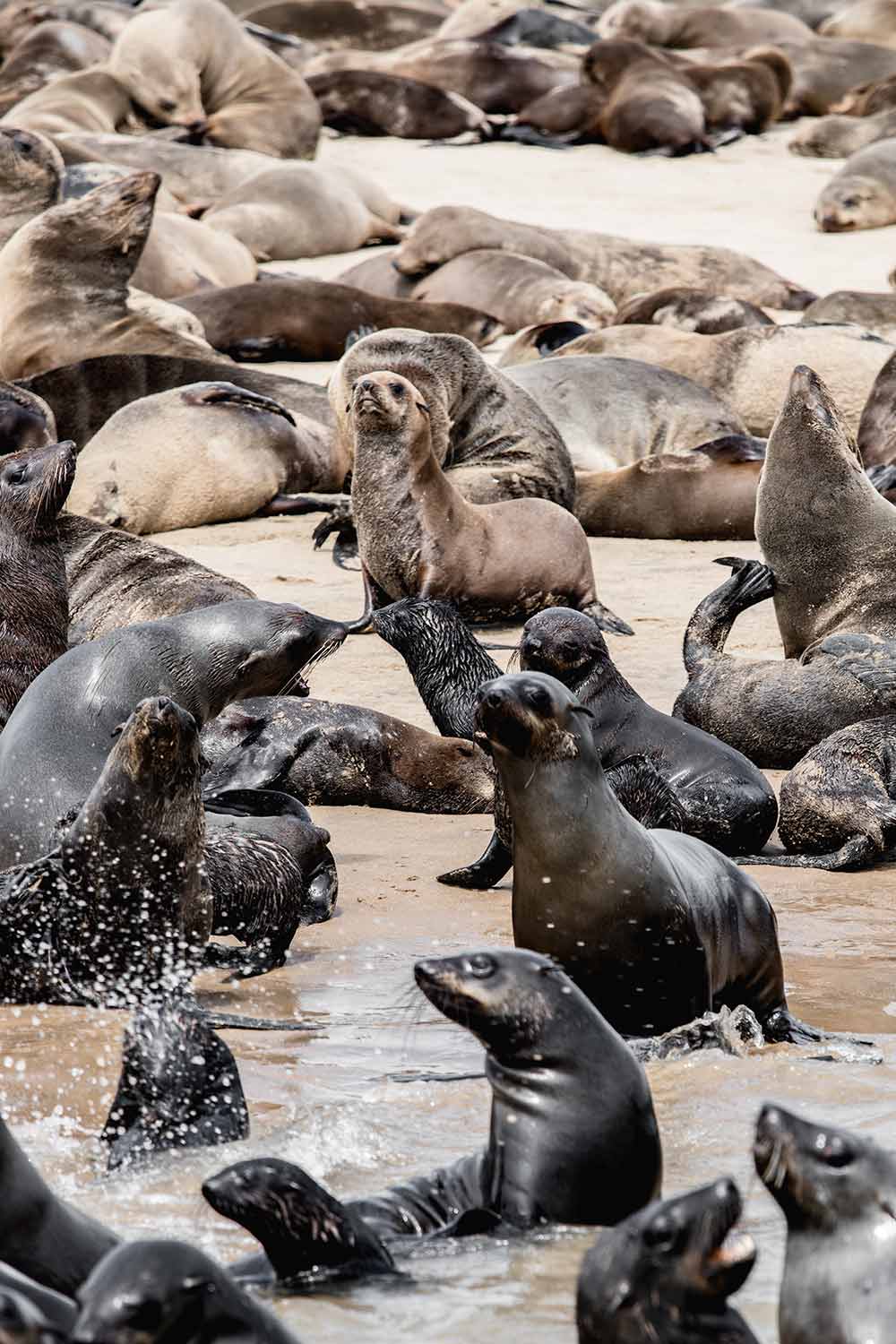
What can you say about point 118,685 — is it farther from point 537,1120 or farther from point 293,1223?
point 293,1223

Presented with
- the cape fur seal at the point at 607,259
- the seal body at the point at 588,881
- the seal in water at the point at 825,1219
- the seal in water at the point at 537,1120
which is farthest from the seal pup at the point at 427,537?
the cape fur seal at the point at 607,259

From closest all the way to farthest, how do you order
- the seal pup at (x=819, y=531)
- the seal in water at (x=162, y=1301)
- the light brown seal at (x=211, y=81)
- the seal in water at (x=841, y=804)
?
the seal in water at (x=162, y=1301)
the seal in water at (x=841, y=804)
the seal pup at (x=819, y=531)
the light brown seal at (x=211, y=81)

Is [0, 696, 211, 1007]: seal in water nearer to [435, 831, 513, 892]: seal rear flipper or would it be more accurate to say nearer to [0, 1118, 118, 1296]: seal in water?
[435, 831, 513, 892]: seal rear flipper

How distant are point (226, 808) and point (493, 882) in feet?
2.43

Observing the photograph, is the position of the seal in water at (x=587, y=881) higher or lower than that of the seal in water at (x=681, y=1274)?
lower

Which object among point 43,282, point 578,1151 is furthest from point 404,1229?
point 43,282

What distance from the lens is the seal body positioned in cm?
452

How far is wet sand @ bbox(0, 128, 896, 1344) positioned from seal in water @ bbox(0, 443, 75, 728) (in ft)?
3.37

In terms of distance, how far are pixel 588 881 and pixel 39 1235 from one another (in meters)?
1.79

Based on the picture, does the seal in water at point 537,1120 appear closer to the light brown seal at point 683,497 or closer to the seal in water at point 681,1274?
the seal in water at point 681,1274

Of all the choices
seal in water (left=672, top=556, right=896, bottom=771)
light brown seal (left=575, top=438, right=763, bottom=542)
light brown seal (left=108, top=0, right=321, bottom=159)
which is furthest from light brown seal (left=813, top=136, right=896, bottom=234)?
seal in water (left=672, top=556, right=896, bottom=771)

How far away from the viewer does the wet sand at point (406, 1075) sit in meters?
3.24

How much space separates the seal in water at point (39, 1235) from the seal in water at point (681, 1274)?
0.74 m

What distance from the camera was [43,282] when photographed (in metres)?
13.2
